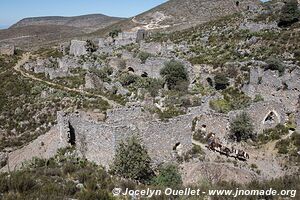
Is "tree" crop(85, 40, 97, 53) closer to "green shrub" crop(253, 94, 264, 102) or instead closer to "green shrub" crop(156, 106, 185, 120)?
"green shrub" crop(156, 106, 185, 120)

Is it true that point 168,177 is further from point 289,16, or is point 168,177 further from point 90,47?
point 289,16

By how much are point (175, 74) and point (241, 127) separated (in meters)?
12.9

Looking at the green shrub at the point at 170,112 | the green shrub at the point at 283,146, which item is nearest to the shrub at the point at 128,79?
the green shrub at the point at 170,112

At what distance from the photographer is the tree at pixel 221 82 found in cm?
3145

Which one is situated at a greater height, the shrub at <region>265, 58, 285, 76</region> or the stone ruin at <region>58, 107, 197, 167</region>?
the shrub at <region>265, 58, 285, 76</region>

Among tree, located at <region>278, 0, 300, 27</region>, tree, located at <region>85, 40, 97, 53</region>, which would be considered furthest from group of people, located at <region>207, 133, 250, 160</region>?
tree, located at <region>278, 0, 300, 27</region>

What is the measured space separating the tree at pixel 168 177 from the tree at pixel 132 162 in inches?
18.6

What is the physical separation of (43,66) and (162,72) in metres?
14.2

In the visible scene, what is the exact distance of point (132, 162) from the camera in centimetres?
1495

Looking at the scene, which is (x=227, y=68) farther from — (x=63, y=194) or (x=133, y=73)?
(x=63, y=194)

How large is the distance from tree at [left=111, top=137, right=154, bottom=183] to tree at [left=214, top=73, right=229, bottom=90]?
1706 cm

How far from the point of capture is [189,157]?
17281mm

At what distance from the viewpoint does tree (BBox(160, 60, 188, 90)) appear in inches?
1253

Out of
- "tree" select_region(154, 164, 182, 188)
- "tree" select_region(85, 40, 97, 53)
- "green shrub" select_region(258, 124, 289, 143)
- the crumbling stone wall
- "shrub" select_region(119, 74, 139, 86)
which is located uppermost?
"tree" select_region(85, 40, 97, 53)
